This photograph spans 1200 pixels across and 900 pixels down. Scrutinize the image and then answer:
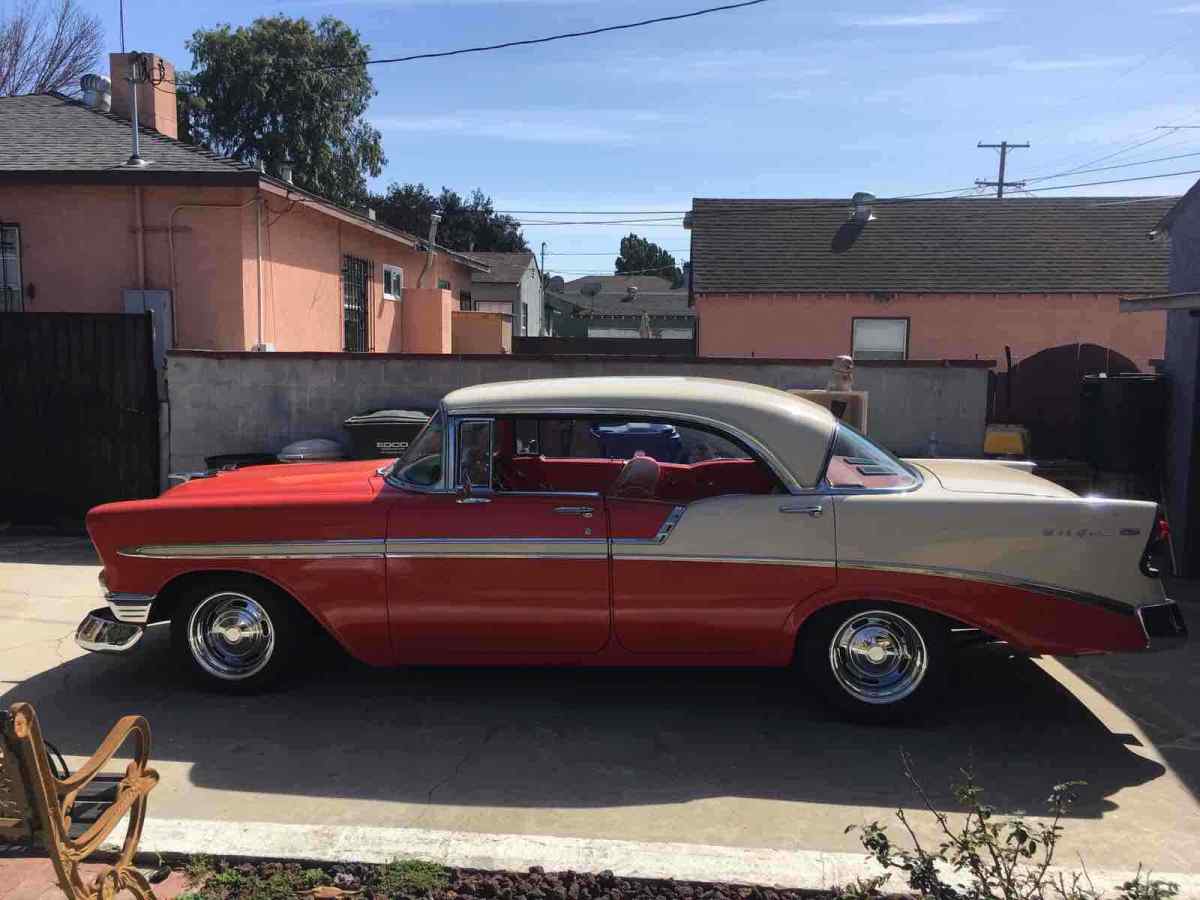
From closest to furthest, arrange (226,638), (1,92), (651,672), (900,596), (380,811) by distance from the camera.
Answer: (380,811) < (900,596) < (226,638) < (651,672) < (1,92)

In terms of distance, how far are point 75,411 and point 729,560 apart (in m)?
7.78

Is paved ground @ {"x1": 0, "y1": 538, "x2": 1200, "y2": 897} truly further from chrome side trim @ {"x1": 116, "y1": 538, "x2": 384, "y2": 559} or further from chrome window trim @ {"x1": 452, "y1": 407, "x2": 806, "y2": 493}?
chrome window trim @ {"x1": 452, "y1": 407, "x2": 806, "y2": 493}

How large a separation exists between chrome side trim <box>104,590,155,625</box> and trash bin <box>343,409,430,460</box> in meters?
4.15

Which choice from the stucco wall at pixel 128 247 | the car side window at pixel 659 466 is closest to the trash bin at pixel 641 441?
the car side window at pixel 659 466

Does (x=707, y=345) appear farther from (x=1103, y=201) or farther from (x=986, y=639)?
(x=986, y=639)

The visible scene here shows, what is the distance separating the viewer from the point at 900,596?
4.80 metres

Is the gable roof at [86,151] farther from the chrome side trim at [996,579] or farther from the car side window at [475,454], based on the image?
the chrome side trim at [996,579]

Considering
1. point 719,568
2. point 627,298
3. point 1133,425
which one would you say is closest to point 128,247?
point 719,568

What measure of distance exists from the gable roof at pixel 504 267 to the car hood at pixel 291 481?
30766mm

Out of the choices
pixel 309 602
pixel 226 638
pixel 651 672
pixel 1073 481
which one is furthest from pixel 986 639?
pixel 1073 481

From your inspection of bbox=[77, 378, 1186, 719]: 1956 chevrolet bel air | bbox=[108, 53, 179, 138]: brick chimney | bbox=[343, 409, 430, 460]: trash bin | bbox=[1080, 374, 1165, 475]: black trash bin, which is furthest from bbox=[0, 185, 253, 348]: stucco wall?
bbox=[1080, 374, 1165, 475]: black trash bin

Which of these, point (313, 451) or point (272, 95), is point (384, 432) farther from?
point (272, 95)

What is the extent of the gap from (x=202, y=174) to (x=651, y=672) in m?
8.17

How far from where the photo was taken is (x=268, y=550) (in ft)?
16.8
